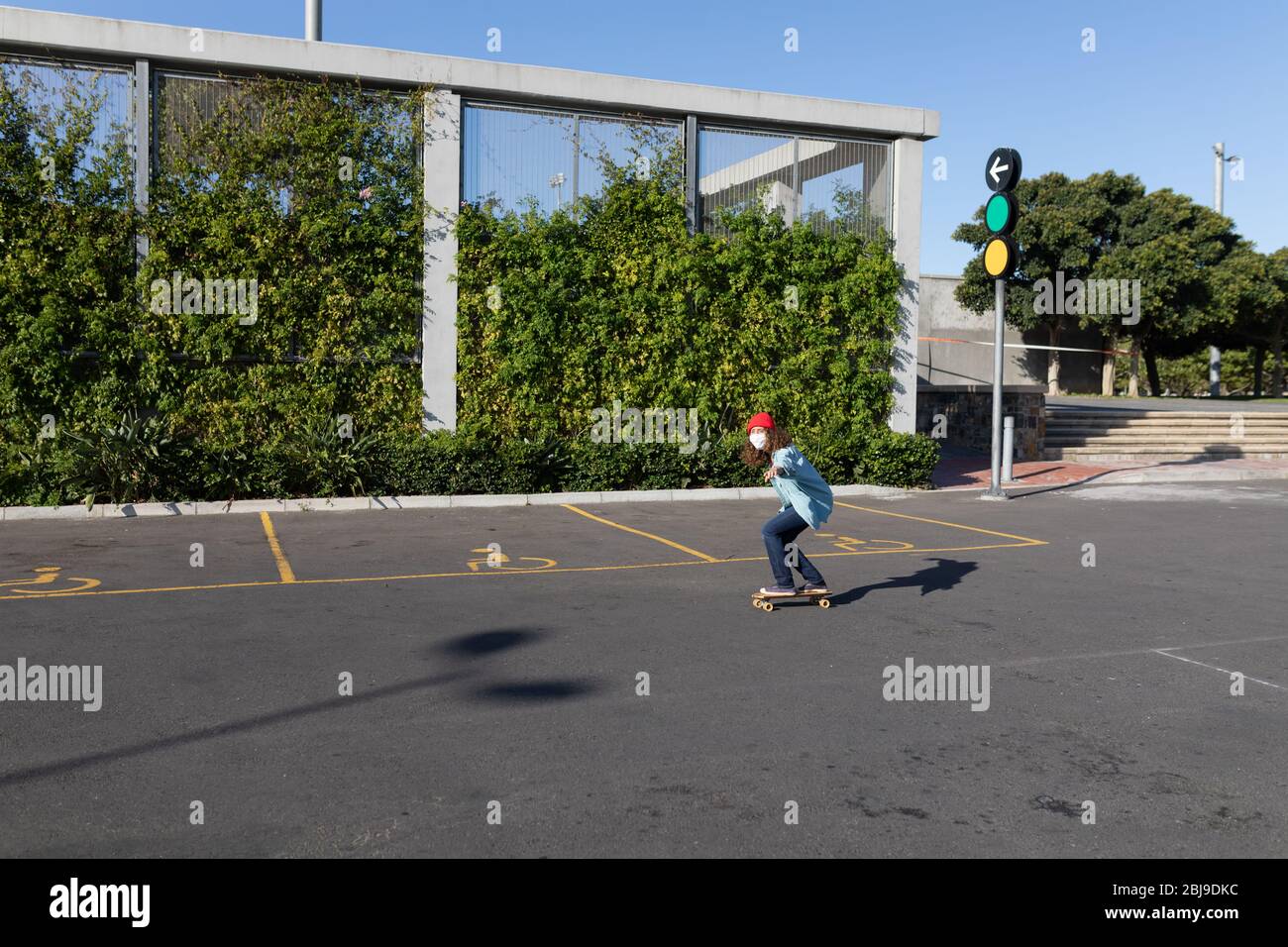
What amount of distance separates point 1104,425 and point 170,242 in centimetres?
2075

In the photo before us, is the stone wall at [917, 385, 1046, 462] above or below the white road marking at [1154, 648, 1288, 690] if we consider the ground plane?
above

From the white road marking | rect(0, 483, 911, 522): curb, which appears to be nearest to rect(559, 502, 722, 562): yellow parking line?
rect(0, 483, 911, 522): curb

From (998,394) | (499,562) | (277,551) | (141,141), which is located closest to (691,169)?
(998,394)

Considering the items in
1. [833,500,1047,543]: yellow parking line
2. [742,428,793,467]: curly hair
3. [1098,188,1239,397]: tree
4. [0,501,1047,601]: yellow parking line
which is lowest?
[0,501,1047,601]: yellow parking line

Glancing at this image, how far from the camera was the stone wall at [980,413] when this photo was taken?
2366cm

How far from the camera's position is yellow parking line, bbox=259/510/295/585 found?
31.5 ft

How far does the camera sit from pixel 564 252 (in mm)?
17078

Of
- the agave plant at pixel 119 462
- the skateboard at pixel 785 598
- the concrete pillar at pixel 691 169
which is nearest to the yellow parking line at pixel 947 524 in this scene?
the skateboard at pixel 785 598

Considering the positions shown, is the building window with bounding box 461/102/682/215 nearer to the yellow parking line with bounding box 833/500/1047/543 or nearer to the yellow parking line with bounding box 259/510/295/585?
the yellow parking line with bounding box 259/510/295/585

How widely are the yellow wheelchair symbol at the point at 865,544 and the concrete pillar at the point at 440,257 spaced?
7.17 m

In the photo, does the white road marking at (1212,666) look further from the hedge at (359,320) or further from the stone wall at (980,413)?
the stone wall at (980,413)

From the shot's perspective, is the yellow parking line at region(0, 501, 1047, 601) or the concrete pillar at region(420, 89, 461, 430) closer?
the yellow parking line at region(0, 501, 1047, 601)

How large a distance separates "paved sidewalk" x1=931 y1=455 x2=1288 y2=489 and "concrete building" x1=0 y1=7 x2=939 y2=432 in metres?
1.93

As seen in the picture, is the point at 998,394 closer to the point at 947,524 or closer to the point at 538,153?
the point at 947,524
